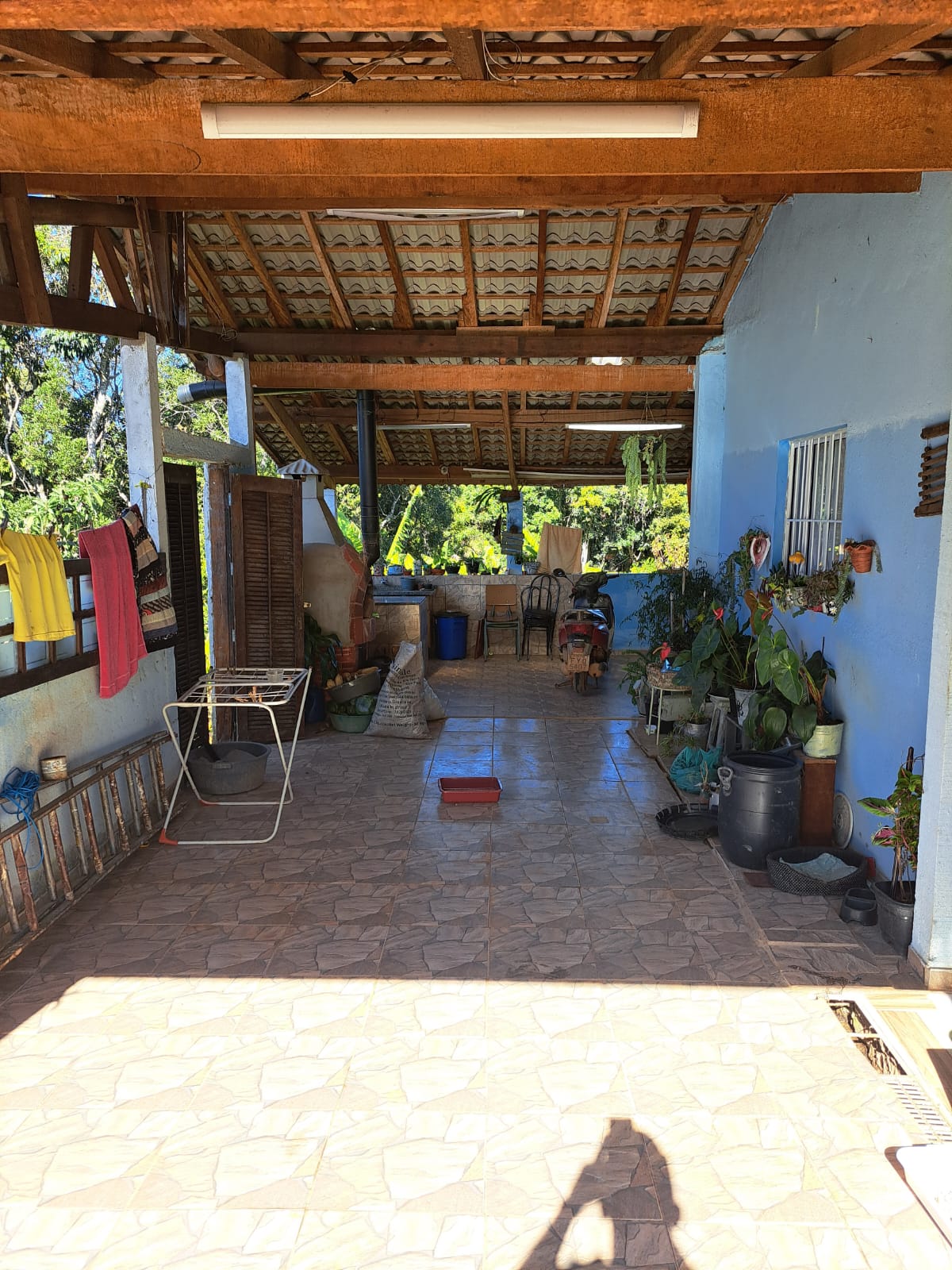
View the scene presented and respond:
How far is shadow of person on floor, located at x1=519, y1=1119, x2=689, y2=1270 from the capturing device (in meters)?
2.72

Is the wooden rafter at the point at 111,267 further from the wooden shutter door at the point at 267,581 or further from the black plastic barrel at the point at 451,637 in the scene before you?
the black plastic barrel at the point at 451,637

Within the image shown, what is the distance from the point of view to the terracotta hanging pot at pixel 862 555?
5.36 m

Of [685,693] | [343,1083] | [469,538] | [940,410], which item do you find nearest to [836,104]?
[940,410]

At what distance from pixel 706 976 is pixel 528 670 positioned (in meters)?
8.12

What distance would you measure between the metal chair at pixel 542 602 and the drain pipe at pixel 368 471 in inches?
104

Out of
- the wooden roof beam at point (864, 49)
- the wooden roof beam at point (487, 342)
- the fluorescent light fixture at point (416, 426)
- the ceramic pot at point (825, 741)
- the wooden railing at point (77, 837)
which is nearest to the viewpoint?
the wooden roof beam at point (864, 49)

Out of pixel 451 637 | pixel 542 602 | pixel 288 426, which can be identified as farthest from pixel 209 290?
pixel 542 602

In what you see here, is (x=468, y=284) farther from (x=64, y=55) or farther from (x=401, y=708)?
(x=64, y=55)

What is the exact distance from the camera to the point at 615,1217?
113 inches

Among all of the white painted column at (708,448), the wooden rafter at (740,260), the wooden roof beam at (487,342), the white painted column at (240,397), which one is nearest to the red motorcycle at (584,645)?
the white painted column at (708,448)

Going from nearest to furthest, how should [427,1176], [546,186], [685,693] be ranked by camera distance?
1. [427,1176]
2. [546,186]
3. [685,693]

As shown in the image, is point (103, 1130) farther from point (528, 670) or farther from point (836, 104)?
point (528, 670)

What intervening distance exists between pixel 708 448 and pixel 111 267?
20.1ft

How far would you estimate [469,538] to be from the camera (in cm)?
2362
